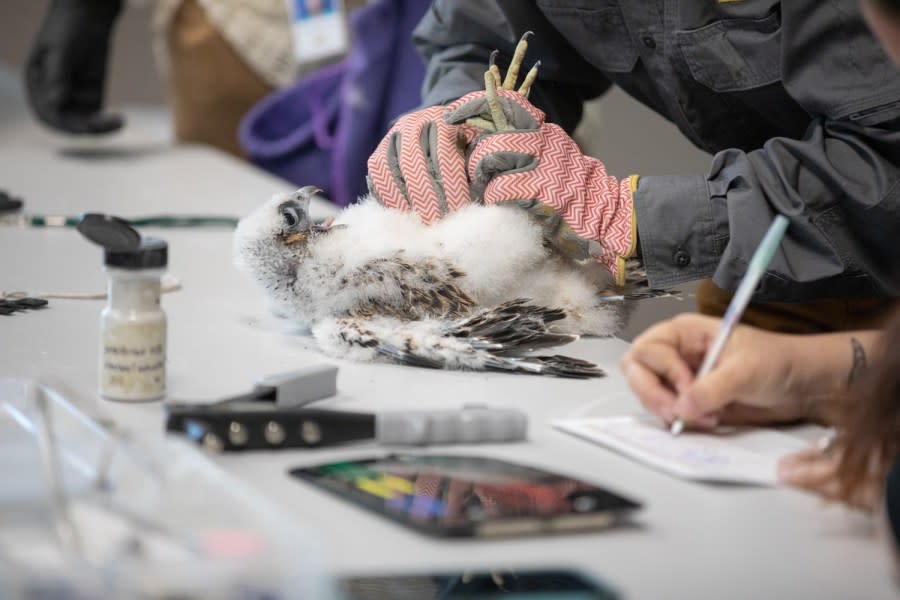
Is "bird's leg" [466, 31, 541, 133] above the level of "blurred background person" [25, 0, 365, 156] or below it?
below

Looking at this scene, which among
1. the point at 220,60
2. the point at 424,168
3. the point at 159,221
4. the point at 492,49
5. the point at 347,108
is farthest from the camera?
the point at 220,60

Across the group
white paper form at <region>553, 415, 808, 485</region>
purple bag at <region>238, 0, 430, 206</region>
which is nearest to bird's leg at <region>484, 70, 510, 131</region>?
white paper form at <region>553, 415, 808, 485</region>

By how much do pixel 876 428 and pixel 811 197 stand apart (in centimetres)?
50

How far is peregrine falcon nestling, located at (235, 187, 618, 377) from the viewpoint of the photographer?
108cm

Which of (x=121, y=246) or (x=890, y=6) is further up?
(x=890, y=6)

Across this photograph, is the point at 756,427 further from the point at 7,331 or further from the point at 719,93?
the point at 7,331

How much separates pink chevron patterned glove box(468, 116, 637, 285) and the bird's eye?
185mm

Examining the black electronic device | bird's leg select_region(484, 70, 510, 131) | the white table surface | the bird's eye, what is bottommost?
the black electronic device

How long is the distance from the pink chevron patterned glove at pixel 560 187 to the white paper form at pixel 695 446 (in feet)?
0.95

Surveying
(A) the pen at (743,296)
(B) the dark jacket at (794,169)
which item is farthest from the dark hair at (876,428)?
(B) the dark jacket at (794,169)

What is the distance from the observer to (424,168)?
1.21 metres

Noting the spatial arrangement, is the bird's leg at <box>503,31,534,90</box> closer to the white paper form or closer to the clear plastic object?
the white paper form

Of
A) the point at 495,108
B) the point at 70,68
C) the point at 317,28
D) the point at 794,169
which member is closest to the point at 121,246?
the point at 495,108

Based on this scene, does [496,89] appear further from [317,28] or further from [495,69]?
[317,28]
